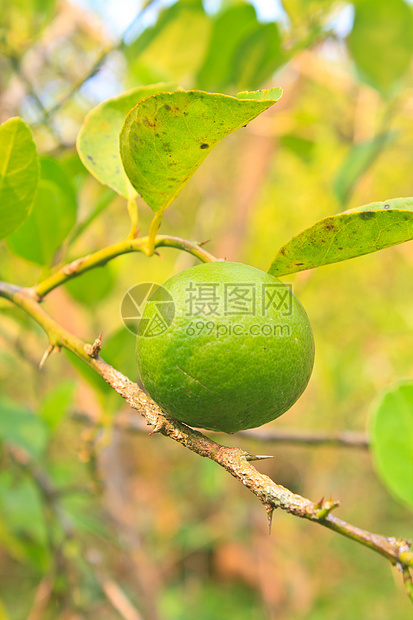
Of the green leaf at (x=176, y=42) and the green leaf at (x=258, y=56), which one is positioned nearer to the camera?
the green leaf at (x=258, y=56)

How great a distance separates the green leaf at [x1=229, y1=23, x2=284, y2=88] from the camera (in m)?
0.96

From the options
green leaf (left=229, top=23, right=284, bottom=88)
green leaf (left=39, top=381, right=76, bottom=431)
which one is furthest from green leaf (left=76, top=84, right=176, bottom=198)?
green leaf (left=39, top=381, right=76, bottom=431)

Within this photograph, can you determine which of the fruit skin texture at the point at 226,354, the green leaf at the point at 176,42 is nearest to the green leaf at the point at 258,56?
the green leaf at the point at 176,42

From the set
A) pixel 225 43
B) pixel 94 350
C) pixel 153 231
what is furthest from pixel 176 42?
pixel 94 350

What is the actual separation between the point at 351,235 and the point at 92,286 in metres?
0.61

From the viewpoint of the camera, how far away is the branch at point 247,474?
0.33m

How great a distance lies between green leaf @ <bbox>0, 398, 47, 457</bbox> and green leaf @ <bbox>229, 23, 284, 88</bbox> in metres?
0.79

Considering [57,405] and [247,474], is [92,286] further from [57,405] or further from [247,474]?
[247,474]

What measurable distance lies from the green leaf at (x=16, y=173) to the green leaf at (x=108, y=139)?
3.5 inches

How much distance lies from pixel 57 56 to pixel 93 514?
5.75ft

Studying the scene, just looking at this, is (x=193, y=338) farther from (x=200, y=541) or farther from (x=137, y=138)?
(x=200, y=541)

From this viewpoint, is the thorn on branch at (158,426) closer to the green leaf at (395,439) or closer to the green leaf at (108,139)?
the green leaf at (108,139)

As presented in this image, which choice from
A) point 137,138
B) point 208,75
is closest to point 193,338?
point 137,138

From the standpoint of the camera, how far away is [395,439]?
29.4 inches
